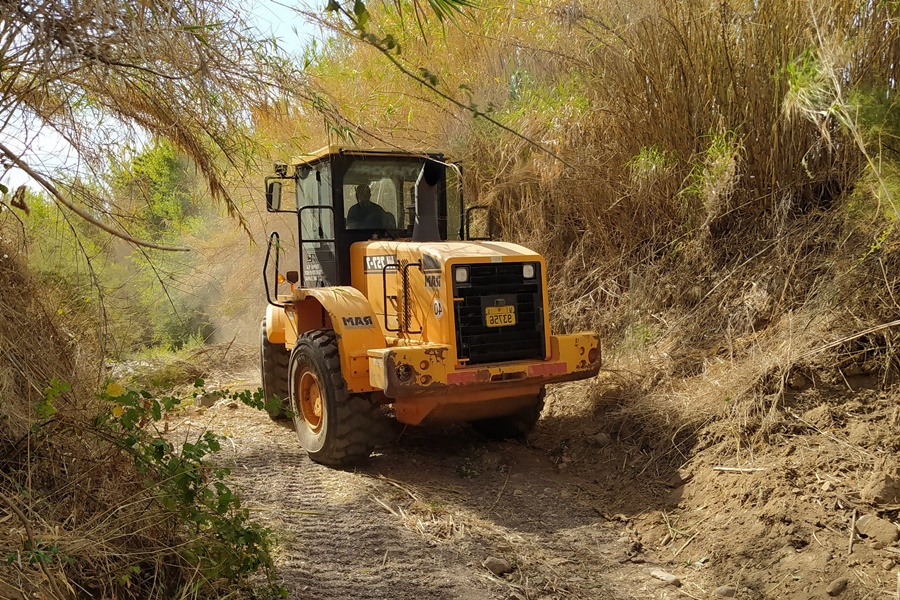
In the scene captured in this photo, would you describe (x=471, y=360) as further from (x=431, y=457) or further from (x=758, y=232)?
(x=758, y=232)

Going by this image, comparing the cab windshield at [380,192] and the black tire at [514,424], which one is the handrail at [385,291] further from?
the black tire at [514,424]

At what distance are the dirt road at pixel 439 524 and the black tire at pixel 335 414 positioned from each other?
15 cm

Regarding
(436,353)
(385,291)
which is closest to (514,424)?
(436,353)

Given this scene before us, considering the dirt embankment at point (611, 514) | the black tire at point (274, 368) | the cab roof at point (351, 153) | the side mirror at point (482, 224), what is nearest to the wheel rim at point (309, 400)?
the dirt embankment at point (611, 514)

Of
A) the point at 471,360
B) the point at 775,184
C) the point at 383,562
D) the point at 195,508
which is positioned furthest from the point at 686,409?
the point at 195,508

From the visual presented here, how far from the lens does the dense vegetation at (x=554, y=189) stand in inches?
125

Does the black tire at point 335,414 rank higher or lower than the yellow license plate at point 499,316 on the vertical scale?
lower

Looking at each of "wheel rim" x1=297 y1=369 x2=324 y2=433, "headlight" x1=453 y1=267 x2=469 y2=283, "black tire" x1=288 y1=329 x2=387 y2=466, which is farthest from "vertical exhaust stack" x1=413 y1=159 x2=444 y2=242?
"wheel rim" x1=297 y1=369 x2=324 y2=433

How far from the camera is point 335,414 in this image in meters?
5.37

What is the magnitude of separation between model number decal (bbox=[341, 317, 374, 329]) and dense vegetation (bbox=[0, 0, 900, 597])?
102 centimetres

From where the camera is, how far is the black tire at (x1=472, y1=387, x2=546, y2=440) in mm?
6062

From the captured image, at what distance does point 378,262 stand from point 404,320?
480mm

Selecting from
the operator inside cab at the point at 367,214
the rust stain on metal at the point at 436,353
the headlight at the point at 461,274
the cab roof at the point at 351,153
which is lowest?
the rust stain on metal at the point at 436,353

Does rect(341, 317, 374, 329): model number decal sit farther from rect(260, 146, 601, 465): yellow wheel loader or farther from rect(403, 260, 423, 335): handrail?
rect(403, 260, 423, 335): handrail
